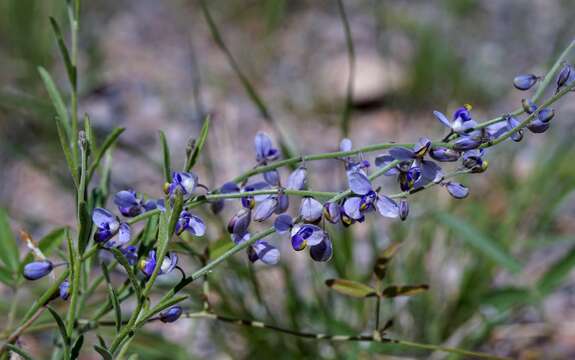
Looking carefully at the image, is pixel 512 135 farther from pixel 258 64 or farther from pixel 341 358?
pixel 258 64

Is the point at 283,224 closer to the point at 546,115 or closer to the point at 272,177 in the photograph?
the point at 272,177

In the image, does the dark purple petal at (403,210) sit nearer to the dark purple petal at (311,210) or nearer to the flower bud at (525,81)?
the dark purple petal at (311,210)

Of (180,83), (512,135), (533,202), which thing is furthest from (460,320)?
(180,83)

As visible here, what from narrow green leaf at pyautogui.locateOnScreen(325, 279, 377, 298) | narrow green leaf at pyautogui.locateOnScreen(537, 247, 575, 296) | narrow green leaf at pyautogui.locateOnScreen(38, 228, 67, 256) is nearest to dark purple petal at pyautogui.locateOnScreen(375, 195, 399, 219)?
narrow green leaf at pyautogui.locateOnScreen(325, 279, 377, 298)

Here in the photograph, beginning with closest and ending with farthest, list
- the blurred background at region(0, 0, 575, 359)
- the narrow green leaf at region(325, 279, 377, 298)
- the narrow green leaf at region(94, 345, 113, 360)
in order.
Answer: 1. the narrow green leaf at region(94, 345, 113, 360)
2. the narrow green leaf at region(325, 279, 377, 298)
3. the blurred background at region(0, 0, 575, 359)

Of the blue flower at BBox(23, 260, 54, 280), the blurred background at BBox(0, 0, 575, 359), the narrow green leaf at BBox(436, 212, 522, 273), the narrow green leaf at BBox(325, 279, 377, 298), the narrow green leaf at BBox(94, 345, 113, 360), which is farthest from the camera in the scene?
the blurred background at BBox(0, 0, 575, 359)

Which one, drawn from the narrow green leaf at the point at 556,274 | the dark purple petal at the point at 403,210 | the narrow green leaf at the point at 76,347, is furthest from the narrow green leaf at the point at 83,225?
the narrow green leaf at the point at 556,274

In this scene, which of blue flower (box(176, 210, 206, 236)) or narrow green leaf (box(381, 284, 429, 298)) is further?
narrow green leaf (box(381, 284, 429, 298))

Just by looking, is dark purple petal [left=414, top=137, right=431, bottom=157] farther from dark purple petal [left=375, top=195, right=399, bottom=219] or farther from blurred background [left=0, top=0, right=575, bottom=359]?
blurred background [left=0, top=0, right=575, bottom=359]
